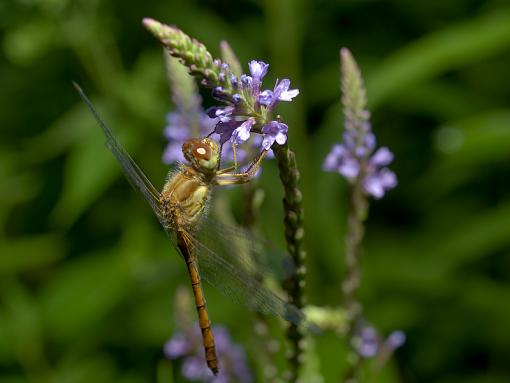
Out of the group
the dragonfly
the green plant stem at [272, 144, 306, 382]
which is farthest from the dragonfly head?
the green plant stem at [272, 144, 306, 382]

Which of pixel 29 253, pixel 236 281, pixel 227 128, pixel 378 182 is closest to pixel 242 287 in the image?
pixel 236 281

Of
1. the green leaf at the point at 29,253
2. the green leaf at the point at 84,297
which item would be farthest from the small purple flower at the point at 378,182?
the green leaf at the point at 29,253

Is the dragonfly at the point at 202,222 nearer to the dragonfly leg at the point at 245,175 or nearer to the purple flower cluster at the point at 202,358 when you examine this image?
the dragonfly leg at the point at 245,175

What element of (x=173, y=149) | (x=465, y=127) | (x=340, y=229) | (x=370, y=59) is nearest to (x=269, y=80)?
(x=370, y=59)

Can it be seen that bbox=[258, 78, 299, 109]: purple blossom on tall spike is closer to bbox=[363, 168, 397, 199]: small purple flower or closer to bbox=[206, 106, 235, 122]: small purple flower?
bbox=[206, 106, 235, 122]: small purple flower

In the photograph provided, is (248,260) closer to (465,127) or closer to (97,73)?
(465,127)

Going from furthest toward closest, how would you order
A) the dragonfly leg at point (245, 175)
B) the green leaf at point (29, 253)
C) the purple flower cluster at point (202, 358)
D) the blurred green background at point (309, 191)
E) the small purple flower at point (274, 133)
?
the green leaf at point (29, 253) → the blurred green background at point (309, 191) → the purple flower cluster at point (202, 358) → the dragonfly leg at point (245, 175) → the small purple flower at point (274, 133)

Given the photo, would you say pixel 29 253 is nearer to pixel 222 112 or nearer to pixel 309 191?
pixel 309 191
